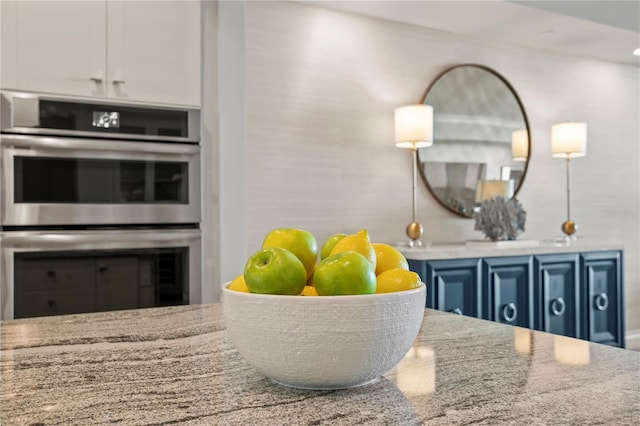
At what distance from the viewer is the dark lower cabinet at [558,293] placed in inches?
137

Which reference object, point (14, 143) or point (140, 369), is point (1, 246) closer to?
point (14, 143)

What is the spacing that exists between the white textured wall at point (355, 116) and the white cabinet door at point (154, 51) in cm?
40

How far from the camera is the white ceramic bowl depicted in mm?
728

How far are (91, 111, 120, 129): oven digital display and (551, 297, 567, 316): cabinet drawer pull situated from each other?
8.38 ft

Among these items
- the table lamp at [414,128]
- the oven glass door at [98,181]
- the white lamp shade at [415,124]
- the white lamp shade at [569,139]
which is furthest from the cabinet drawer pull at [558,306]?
the oven glass door at [98,181]

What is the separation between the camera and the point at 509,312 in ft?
11.0

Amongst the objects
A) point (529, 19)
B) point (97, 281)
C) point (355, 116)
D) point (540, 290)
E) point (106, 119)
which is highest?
point (529, 19)

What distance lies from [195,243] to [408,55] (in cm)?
185

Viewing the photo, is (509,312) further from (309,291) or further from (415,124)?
(309,291)

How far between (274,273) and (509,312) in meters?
2.86

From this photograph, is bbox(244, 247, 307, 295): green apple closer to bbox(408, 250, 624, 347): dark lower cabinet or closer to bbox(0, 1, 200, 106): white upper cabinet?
bbox(0, 1, 200, 106): white upper cabinet

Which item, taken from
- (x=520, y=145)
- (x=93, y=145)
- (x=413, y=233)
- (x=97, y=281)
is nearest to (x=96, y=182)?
(x=93, y=145)

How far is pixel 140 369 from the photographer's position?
3.00ft

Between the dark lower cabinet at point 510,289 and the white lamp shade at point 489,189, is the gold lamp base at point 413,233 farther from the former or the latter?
the white lamp shade at point 489,189
